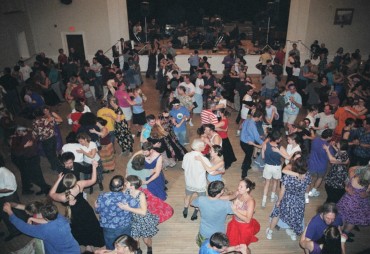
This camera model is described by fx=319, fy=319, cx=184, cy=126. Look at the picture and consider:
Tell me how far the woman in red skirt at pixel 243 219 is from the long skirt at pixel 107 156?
3.11 m

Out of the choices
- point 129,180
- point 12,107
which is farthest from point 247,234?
point 12,107

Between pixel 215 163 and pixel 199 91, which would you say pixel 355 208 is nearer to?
pixel 215 163

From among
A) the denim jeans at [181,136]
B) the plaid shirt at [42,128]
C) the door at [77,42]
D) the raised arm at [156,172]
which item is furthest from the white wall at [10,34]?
the raised arm at [156,172]

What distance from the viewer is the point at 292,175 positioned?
4.37 m

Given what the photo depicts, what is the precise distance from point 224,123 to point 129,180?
283 cm

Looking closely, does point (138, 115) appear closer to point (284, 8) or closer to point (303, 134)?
point (303, 134)

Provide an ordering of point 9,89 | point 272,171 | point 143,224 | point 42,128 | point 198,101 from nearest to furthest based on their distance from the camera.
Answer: point 143,224 → point 272,171 → point 42,128 → point 198,101 → point 9,89

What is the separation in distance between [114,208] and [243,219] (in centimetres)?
156

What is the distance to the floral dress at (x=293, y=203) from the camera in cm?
437

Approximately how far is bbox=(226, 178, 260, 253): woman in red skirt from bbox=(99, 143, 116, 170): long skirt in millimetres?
3108

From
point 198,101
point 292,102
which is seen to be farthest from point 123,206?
point 198,101

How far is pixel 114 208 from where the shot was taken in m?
3.76

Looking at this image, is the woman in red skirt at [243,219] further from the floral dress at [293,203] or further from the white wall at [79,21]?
the white wall at [79,21]

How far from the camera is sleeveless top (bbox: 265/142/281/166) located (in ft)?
16.9
